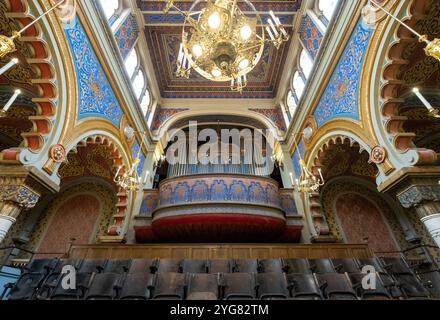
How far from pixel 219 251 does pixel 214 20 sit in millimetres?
5060

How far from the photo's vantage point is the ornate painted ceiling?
312 inches

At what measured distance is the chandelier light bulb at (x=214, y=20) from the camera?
3.44m

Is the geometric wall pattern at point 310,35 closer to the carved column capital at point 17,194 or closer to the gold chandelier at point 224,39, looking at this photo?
the gold chandelier at point 224,39

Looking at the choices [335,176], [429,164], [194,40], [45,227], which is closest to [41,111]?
[194,40]

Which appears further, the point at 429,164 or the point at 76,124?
the point at 76,124

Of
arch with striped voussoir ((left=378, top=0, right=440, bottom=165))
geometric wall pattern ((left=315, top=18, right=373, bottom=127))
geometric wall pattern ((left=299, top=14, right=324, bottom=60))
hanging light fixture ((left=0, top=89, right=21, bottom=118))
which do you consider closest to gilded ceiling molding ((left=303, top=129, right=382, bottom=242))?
geometric wall pattern ((left=315, top=18, right=373, bottom=127))

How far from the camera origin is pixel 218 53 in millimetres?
3547

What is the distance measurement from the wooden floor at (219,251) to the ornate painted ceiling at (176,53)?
6648mm

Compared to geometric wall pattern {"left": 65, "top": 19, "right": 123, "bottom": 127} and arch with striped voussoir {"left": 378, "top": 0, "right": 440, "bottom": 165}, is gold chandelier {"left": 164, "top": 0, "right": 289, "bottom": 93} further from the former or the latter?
geometric wall pattern {"left": 65, "top": 19, "right": 123, "bottom": 127}

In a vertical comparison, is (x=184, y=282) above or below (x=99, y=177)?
below

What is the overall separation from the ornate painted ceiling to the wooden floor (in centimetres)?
665

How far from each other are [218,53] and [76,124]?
3392 millimetres
